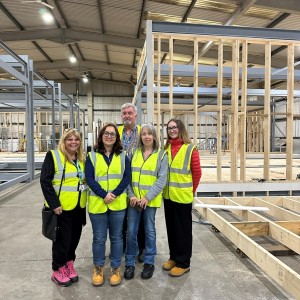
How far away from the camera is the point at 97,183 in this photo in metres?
2.84

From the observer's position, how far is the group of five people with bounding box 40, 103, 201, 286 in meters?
2.87

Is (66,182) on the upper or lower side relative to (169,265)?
upper

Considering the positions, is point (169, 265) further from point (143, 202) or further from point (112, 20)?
point (112, 20)

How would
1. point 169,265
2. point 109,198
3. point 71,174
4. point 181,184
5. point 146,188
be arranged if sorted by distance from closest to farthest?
point 109,198 → point 71,174 → point 146,188 → point 181,184 → point 169,265

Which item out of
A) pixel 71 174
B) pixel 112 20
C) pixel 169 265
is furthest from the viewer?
pixel 112 20

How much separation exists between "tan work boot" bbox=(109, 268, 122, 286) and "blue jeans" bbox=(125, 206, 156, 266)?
Result: 0.16m

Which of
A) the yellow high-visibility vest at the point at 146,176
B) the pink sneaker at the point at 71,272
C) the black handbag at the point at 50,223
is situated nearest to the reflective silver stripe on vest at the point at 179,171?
the yellow high-visibility vest at the point at 146,176

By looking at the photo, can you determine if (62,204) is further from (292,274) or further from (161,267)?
(292,274)

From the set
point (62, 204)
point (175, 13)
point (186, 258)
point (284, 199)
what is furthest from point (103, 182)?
point (175, 13)

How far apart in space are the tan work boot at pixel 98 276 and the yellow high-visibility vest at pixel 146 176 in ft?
2.91

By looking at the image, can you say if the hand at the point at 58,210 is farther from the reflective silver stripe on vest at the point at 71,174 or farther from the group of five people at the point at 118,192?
the reflective silver stripe on vest at the point at 71,174

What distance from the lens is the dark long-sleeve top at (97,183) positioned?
2.81 metres

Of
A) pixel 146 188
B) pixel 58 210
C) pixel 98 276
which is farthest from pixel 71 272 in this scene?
pixel 146 188

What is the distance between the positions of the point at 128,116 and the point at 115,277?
70.3 inches
